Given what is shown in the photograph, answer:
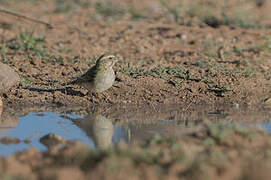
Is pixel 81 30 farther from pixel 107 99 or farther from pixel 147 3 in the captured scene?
pixel 107 99

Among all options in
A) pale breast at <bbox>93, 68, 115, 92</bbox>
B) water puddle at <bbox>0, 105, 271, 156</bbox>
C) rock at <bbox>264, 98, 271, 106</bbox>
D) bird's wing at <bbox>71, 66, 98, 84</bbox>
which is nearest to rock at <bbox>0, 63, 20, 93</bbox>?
water puddle at <bbox>0, 105, 271, 156</bbox>

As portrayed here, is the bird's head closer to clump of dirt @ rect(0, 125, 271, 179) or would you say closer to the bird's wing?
the bird's wing

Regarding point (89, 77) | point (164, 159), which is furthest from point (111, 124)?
point (164, 159)

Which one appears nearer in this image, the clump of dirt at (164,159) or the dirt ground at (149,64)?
the clump of dirt at (164,159)

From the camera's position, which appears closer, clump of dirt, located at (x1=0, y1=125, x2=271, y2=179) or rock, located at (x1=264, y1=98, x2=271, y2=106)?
clump of dirt, located at (x1=0, y1=125, x2=271, y2=179)

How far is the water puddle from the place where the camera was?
7.09m

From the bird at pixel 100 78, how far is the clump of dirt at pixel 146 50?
325 mm

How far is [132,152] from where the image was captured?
5648 millimetres

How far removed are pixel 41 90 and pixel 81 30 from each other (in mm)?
4649

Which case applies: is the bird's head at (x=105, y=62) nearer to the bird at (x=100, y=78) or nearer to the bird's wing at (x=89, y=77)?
the bird at (x=100, y=78)

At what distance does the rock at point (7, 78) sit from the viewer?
945cm

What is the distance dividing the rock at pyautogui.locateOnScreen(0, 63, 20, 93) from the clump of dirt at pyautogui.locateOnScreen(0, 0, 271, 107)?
5.3 inches

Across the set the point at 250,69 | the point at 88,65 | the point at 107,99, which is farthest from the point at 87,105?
the point at 250,69

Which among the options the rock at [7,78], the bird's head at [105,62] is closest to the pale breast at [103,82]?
the bird's head at [105,62]
